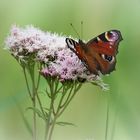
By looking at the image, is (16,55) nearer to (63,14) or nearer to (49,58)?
(49,58)

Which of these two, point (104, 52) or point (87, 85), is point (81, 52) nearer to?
point (104, 52)

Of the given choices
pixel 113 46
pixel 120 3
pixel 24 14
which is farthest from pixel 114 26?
pixel 113 46

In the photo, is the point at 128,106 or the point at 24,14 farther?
the point at 24,14

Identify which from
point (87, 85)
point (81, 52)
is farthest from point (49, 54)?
point (87, 85)
